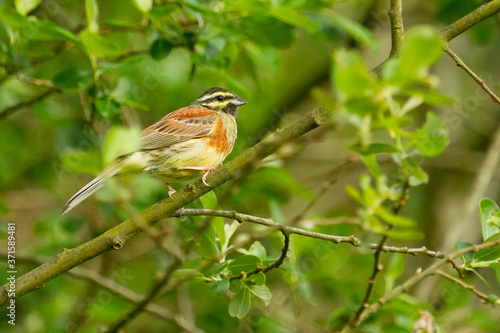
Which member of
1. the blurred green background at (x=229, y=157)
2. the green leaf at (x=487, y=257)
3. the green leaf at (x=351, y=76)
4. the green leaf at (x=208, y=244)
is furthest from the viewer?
the blurred green background at (x=229, y=157)

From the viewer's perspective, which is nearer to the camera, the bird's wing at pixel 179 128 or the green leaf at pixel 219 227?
the green leaf at pixel 219 227

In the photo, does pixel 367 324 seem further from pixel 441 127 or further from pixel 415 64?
pixel 415 64

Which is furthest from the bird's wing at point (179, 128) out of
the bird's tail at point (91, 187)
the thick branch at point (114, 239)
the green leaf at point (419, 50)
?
the green leaf at point (419, 50)

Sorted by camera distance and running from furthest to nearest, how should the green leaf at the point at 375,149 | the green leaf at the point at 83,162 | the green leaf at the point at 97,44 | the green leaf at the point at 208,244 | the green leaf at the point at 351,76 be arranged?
1. the green leaf at the point at 97,44
2. the green leaf at the point at 208,244
3. the green leaf at the point at 83,162
4. the green leaf at the point at 375,149
5. the green leaf at the point at 351,76

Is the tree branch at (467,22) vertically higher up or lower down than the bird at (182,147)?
higher up

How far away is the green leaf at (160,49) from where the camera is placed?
3881 mm

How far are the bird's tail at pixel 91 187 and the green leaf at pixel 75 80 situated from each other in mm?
561

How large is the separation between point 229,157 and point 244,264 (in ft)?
8.30

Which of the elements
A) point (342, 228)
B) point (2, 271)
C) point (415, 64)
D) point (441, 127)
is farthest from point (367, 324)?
point (2, 271)

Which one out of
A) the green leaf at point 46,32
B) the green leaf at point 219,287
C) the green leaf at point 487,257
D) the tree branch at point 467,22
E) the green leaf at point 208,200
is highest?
the tree branch at point 467,22

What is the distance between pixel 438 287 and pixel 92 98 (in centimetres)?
401

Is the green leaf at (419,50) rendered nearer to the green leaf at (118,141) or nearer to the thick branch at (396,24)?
the green leaf at (118,141)

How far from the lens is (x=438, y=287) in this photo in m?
6.06

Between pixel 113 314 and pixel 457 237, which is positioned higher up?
pixel 457 237
